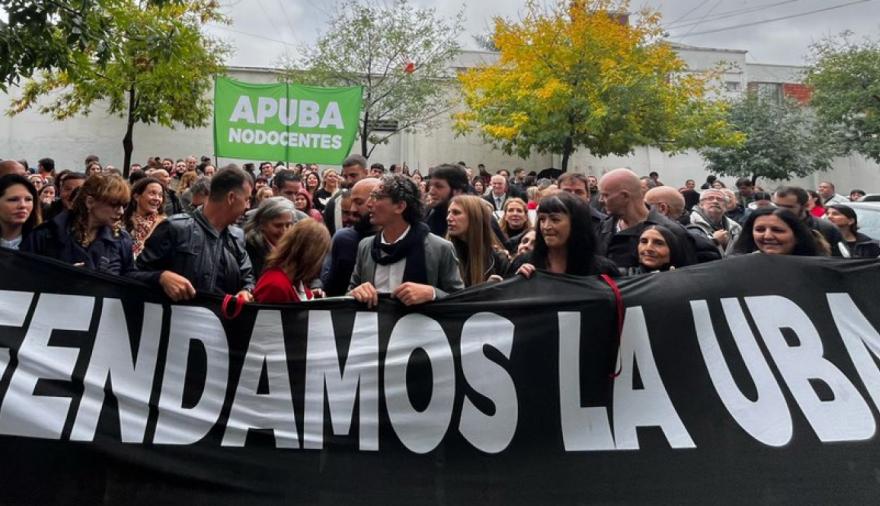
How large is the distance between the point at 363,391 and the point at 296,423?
349 mm

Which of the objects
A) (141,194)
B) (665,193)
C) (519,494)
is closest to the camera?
(519,494)

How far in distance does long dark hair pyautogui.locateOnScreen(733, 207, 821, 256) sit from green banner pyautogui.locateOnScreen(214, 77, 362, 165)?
5825 mm

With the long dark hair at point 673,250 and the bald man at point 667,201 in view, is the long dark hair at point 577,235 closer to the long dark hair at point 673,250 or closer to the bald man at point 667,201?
the long dark hair at point 673,250

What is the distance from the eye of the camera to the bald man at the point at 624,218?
5.55 meters

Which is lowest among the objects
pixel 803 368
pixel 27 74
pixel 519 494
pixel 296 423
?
pixel 519 494

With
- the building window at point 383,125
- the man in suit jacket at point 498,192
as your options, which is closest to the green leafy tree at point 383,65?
the building window at point 383,125

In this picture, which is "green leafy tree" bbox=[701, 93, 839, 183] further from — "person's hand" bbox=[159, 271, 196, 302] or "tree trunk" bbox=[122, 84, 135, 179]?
"person's hand" bbox=[159, 271, 196, 302]

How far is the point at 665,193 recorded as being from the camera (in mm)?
7074

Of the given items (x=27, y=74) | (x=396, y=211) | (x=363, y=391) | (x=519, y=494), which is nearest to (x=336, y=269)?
(x=396, y=211)

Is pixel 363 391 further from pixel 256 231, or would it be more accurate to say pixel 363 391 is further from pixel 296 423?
pixel 256 231

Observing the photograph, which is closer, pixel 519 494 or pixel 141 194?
pixel 519 494

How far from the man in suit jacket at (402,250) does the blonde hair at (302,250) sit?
42 centimetres

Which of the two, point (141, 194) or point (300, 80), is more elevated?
point (300, 80)

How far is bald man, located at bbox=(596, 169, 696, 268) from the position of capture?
5547 millimetres
